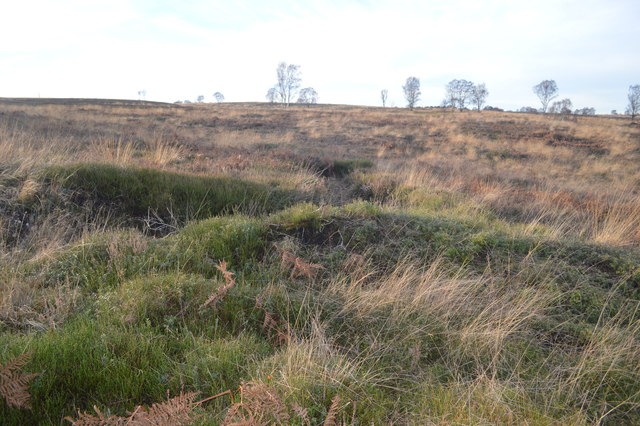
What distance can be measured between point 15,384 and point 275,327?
164 centimetres

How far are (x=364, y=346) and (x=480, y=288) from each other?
1.70 metres

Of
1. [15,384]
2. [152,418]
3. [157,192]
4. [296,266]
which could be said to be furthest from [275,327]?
[157,192]

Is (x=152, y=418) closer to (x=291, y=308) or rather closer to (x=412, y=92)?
(x=291, y=308)

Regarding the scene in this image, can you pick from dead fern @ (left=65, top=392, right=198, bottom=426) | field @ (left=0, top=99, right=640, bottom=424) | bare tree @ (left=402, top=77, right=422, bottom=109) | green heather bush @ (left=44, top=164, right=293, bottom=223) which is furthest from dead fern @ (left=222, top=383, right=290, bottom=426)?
bare tree @ (left=402, top=77, right=422, bottom=109)

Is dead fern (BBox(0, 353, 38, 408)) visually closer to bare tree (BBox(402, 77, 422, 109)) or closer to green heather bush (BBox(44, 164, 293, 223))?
green heather bush (BBox(44, 164, 293, 223))

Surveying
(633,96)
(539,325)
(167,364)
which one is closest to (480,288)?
(539,325)

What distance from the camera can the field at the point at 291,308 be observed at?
2.30 meters

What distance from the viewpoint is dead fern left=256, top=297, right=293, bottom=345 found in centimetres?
300

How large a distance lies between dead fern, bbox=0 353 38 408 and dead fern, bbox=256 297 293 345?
1478 mm

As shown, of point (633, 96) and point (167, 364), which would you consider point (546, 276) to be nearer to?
point (167, 364)

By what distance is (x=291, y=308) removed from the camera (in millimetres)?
3363

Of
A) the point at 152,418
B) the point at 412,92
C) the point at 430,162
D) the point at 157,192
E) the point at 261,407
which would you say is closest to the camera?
the point at 152,418

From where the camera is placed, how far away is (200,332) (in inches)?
117

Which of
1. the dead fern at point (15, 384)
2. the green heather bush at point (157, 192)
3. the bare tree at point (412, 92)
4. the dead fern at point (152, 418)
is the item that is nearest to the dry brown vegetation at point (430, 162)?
the green heather bush at point (157, 192)
